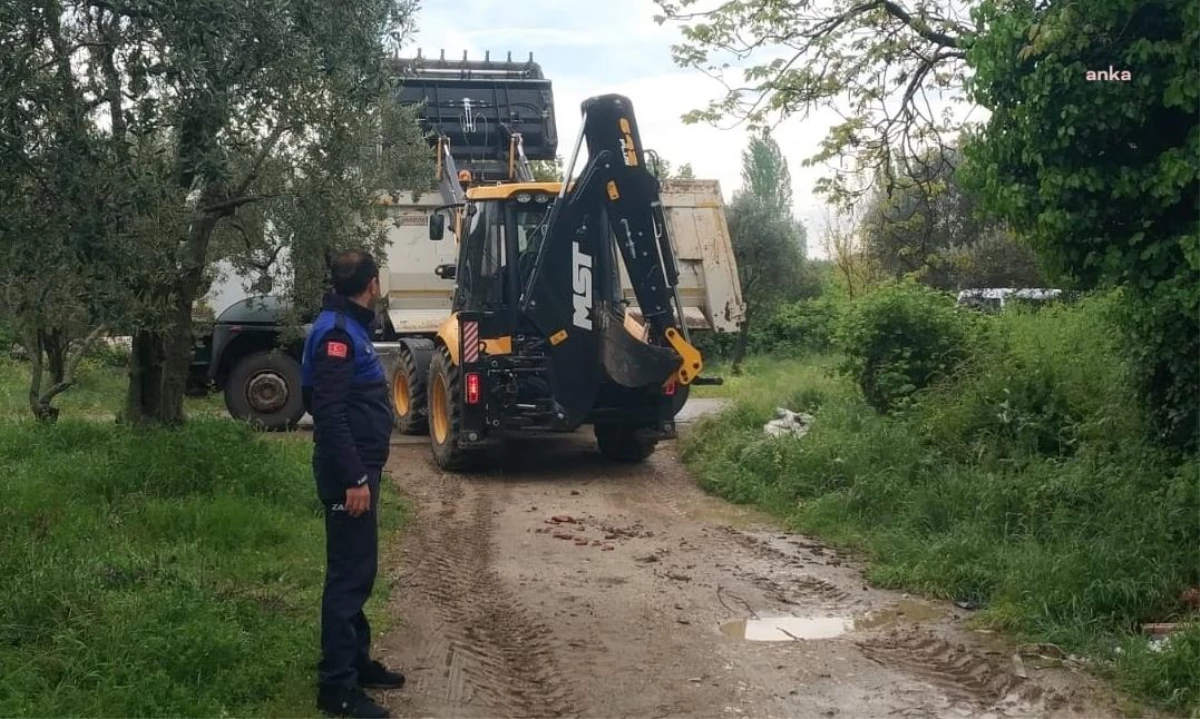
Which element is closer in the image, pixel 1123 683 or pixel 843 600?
pixel 1123 683

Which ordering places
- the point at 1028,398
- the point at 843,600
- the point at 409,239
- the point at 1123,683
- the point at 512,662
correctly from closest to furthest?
1. the point at 1123,683
2. the point at 512,662
3. the point at 843,600
4. the point at 1028,398
5. the point at 409,239

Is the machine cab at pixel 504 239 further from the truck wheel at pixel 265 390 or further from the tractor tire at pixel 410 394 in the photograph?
the truck wheel at pixel 265 390

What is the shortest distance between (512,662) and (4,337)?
1714cm

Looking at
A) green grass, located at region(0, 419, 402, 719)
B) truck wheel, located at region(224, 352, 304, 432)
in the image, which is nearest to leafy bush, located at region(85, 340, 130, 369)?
truck wheel, located at region(224, 352, 304, 432)

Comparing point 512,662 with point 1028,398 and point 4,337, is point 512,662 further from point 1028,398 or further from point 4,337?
point 4,337

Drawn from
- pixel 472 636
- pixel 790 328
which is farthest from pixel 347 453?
pixel 790 328

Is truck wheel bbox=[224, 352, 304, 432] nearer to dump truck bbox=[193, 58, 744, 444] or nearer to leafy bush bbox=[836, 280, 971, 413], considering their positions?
dump truck bbox=[193, 58, 744, 444]

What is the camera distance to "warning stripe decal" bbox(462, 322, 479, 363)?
11281mm

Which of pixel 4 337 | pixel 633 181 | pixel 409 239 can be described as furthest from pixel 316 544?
pixel 4 337

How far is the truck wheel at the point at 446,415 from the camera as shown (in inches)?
456

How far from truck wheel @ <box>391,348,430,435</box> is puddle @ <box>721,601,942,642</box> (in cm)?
755

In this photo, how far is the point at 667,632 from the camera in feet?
21.6

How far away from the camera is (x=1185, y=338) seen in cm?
778

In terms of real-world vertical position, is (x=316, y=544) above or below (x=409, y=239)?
below
